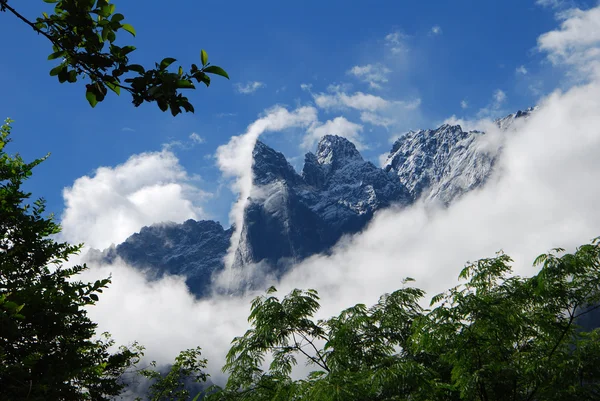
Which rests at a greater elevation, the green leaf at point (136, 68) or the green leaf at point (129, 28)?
the green leaf at point (129, 28)

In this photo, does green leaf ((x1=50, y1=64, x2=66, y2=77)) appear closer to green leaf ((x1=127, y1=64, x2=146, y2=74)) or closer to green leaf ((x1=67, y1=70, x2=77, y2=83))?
green leaf ((x1=67, y1=70, x2=77, y2=83))

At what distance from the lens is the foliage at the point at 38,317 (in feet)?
18.2

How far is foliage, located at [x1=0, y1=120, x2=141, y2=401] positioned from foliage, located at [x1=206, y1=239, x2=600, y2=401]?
8.61 feet

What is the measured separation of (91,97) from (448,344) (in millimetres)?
6928

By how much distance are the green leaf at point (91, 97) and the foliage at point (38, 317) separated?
218 centimetres

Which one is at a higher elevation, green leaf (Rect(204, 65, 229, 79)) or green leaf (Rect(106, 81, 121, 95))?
green leaf (Rect(106, 81, 121, 95))

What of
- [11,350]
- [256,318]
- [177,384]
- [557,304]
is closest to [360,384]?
[256,318]

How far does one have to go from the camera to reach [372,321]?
912 centimetres

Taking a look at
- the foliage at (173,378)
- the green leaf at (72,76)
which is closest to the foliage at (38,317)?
the green leaf at (72,76)

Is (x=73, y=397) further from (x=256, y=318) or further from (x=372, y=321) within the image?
(x=372, y=321)

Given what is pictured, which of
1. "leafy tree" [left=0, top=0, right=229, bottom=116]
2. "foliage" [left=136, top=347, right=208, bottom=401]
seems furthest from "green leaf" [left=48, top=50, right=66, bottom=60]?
"foliage" [left=136, top=347, right=208, bottom=401]

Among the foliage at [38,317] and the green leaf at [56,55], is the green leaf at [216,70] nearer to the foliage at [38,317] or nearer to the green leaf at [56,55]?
the green leaf at [56,55]

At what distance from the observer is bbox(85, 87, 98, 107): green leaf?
2541 millimetres

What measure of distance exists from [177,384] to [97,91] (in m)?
19.7
